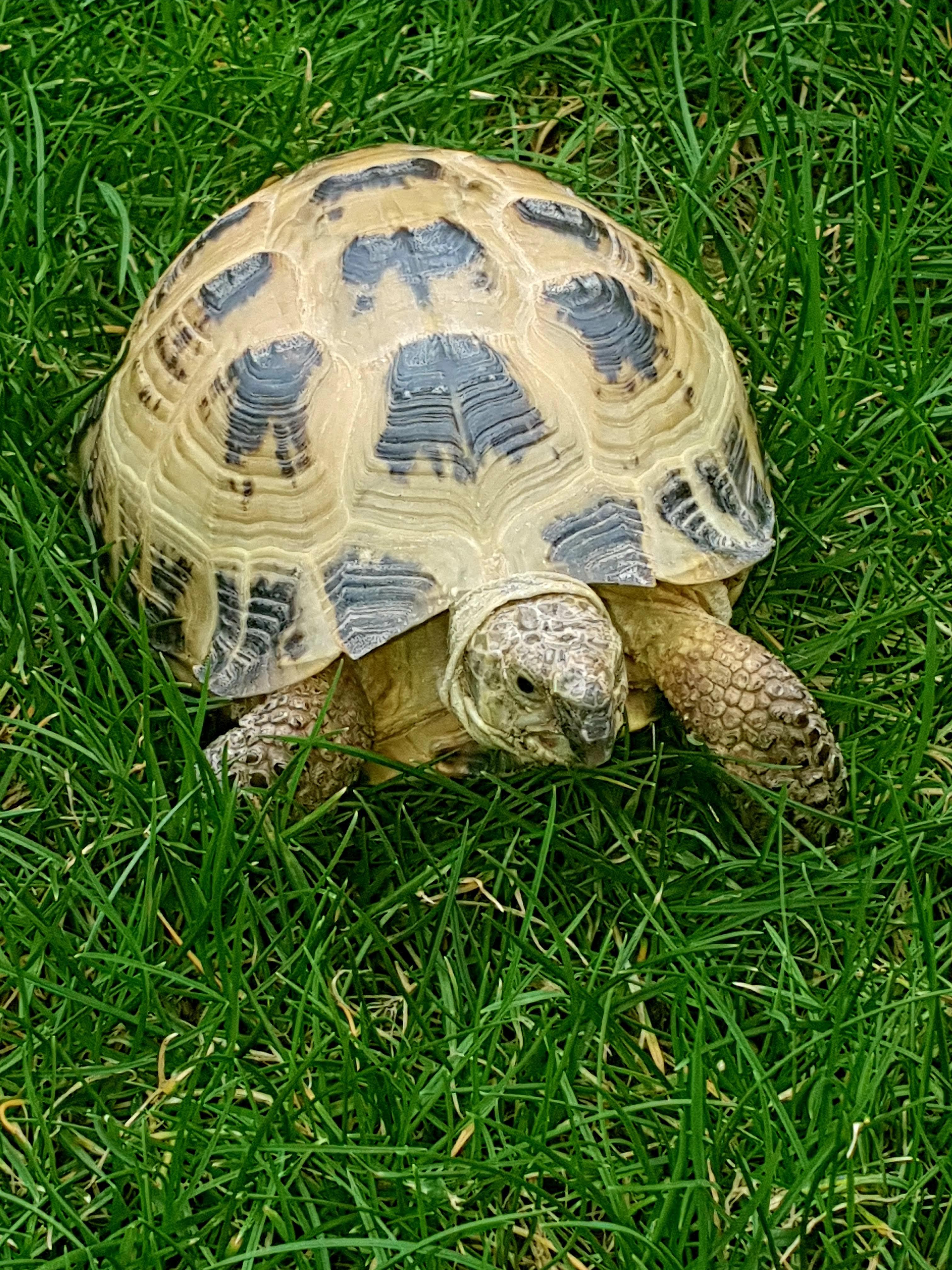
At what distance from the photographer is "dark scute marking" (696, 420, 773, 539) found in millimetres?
3213

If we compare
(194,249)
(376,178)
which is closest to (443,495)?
(376,178)

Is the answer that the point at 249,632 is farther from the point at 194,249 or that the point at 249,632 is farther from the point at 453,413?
the point at 194,249

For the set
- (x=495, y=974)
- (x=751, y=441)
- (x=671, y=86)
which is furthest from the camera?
(x=671, y=86)

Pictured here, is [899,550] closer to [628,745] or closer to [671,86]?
[628,745]

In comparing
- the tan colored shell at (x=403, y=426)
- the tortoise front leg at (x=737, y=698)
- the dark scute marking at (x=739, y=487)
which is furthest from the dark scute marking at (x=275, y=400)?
the dark scute marking at (x=739, y=487)

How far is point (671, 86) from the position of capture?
450 cm

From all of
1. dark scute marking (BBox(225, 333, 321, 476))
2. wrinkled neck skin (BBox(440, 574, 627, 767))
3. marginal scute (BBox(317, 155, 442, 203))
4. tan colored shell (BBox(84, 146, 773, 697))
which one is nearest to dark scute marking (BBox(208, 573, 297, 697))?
tan colored shell (BBox(84, 146, 773, 697))

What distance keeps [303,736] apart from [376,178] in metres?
1.28

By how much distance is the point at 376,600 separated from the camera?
295cm

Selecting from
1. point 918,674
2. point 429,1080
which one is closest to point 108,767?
point 429,1080

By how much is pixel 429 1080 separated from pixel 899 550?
5.84 ft

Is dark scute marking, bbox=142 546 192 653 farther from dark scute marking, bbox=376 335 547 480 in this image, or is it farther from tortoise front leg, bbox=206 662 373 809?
dark scute marking, bbox=376 335 547 480

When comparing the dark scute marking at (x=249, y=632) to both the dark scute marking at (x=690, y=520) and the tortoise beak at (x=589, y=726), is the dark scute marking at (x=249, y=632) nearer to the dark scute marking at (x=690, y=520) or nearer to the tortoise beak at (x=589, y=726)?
the tortoise beak at (x=589, y=726)

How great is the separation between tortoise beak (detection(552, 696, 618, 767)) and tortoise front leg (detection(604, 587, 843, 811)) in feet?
1.19
